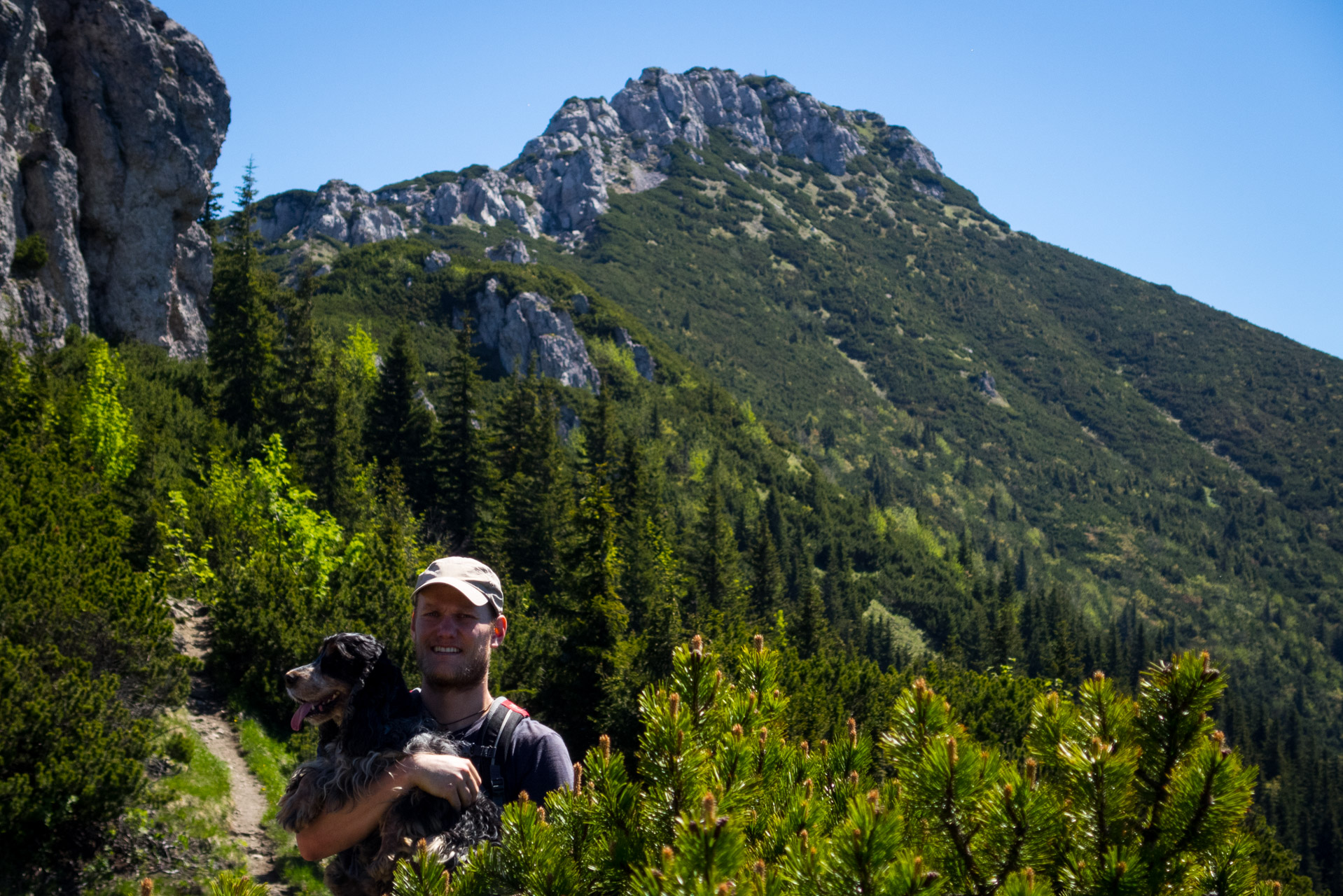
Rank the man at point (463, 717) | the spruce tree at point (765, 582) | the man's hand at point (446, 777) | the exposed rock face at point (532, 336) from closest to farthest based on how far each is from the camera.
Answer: the man's hand at point (446, 777) < the man at point (463, 717) < the spruce tree at point (765, 582) < the exposed rock face at point (532, 336)

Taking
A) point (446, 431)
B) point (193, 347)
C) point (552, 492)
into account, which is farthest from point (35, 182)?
point (552, 492)

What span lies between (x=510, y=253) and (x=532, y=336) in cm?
4990

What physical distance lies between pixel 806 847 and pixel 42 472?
16.3m

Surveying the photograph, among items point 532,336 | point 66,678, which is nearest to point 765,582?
point 66,678

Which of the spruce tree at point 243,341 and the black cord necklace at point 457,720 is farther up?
the spruce tree at point 243,341

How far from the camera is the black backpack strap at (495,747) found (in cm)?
284

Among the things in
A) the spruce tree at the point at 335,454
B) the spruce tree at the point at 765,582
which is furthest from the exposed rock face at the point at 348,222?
the spruce tree at the point at 335,454

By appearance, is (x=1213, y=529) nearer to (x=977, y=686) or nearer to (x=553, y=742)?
(x=977, y=686)

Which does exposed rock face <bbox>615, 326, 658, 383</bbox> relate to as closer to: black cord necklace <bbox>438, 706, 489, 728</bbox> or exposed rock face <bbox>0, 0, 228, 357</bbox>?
exposed rock face <bbox>0, 0, 228, 357</bbox>

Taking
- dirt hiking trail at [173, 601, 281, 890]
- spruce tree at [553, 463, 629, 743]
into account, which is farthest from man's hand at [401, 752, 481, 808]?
spruce tree at [553, 463, 629, 743]

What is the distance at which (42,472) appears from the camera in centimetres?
1348

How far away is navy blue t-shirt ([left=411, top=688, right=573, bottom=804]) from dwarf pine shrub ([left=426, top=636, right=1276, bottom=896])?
638mm

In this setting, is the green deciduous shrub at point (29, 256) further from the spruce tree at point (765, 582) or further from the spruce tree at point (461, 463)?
the spruce tree at point (765, 582)

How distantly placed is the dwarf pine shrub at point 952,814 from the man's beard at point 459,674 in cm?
87
